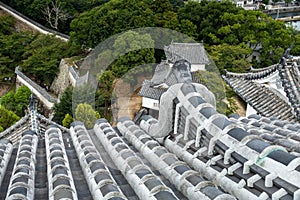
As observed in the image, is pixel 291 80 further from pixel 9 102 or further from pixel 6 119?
pixel 9 102

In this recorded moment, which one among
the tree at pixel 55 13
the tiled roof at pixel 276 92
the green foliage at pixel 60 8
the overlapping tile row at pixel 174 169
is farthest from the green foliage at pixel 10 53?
the overlapping tile row at pixel 174 169

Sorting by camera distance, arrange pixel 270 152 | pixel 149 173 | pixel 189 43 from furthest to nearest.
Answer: pixel 189 43, pixel 149 173, pixel 270 152

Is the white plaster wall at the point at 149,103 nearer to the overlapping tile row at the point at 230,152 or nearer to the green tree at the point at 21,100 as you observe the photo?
the green tree at the point at 21,100

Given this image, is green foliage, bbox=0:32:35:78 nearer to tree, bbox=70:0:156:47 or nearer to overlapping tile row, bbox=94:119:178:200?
tree, bbox=70:0:156:47

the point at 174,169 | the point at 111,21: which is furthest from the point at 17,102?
the point at 174,169

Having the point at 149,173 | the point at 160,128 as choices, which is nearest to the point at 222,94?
the point at 160,128

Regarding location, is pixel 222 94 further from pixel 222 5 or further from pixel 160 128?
pixel 222 5
